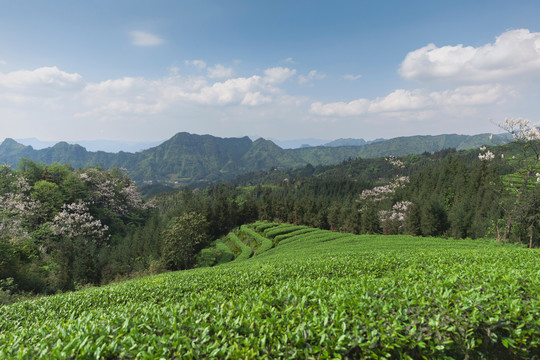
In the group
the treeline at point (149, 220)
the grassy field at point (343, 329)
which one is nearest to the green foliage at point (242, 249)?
the treeline at point (149, 220)

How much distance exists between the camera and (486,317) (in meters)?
4.93

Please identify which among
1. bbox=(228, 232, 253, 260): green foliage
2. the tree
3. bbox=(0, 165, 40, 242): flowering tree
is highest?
bbox=(0, 165, 40, 242): flowering tree

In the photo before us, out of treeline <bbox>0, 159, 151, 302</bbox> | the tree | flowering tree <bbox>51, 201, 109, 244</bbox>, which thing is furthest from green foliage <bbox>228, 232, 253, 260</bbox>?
flowering tree <bbox>51, 201, 109, 244</bbox>

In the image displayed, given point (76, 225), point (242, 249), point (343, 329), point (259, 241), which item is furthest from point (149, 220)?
point (343, 329)

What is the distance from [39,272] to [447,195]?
112 m

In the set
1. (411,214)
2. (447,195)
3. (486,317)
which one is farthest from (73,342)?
(447,195)

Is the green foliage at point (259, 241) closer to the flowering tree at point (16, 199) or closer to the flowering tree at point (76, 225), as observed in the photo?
the flowering tree at point (76, 225)

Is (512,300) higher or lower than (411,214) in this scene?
higher

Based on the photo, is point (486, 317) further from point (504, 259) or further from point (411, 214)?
point (411, 214)

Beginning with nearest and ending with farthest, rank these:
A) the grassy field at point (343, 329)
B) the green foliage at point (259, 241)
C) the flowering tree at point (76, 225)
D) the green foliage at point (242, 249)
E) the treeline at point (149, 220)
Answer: the grassy field at point (343, 329) → the treeline at point (149, 220) → the green foliage at point (242, 249) → the green foliage at point (259, 241) → the flowering tree at point (76, 225)

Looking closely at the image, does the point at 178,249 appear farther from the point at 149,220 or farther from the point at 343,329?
the point at 343,329

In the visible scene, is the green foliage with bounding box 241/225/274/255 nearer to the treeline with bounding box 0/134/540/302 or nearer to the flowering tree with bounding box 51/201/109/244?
the treeline with bounding box 0/134/540/302

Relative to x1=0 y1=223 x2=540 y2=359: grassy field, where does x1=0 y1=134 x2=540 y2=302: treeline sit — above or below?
below

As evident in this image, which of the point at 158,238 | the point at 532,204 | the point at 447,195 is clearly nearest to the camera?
the point at 532,204
